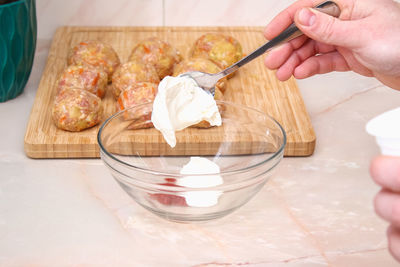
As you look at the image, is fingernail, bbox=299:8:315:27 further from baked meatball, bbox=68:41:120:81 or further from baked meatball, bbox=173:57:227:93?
baked meatball, bbox=68:41:120:81

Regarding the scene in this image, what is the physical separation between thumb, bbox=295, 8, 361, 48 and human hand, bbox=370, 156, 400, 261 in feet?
1.34

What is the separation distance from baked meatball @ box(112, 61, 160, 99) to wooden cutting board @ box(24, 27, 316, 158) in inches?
2.0

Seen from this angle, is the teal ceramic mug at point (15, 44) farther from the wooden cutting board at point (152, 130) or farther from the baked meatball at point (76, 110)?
the baked meatball at point (76, 110)

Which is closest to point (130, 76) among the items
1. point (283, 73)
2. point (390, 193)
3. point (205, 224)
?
point (283, 73)

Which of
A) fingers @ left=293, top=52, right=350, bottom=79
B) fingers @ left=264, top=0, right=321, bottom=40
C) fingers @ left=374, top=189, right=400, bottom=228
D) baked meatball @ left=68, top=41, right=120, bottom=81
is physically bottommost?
baked meatball @ left=68, top=41, right=120, bottom=81

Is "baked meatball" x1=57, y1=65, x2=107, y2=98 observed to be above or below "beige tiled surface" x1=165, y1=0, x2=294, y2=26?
above

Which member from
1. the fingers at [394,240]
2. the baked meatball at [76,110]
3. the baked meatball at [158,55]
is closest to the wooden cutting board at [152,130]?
the baked meatball at [76,110]

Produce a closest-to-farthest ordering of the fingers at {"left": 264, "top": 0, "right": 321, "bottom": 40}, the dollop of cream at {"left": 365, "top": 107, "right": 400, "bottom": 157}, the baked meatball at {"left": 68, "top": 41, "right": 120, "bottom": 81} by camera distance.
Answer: the dollop of cream at {"left": 365, "top": 107, "right": 400, "bottom": 157} → the fingers at {"left": 264, "top": 0, "right": 321, "bottom": 40} → the baked meatball at {"left": 68, "top": 41, "right": 120, "bottom": 81}

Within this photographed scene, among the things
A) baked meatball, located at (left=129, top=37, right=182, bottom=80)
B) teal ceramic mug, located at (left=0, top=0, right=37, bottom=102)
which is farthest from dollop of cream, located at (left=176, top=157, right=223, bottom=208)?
teal ceramic mug, located at (left=0, top=0, right=37, bottom=102)

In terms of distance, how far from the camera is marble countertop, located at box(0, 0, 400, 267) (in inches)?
35.2

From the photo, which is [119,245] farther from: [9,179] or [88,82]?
[88,82]

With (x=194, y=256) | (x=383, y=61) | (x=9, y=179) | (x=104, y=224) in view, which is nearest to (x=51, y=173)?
(x=9, y=179)

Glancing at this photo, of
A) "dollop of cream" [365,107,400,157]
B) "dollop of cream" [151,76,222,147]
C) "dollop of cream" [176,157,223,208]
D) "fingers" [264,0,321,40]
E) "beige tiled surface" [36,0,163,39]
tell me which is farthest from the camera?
"beige tiled surface" [36,0,163,39]

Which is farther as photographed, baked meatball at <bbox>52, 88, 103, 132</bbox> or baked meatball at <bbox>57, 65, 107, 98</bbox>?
baked meatball at <bbox>57, 65, 107, 98</bbox>
